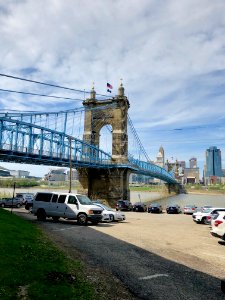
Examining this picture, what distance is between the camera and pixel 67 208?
2105 centimetres

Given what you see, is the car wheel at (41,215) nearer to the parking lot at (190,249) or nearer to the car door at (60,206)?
the car door at (60,206)

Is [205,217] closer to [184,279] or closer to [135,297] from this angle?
[184,279]

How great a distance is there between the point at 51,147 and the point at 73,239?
145ft

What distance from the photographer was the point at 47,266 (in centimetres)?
796

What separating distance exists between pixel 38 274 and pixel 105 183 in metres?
58.2

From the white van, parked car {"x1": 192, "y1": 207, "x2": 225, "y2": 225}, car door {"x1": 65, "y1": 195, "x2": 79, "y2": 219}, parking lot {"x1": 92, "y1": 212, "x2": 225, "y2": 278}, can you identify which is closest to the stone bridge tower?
parked car {"x1": 192, "y1": 207, "x2": 225, "y2": 225}

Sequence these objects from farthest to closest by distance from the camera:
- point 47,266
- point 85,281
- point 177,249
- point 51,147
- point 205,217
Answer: point 51,147, point 205,217, point 177,249, point 47,266, point 85,281

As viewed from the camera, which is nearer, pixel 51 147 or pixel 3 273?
pixel 3 273

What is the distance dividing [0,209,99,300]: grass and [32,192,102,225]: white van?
1016cm

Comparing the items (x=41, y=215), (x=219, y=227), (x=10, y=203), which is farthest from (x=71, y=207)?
(x=10, y=203)

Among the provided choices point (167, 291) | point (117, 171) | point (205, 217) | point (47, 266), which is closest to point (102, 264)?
point (47, 266)

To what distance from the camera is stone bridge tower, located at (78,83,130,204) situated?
6397 cm

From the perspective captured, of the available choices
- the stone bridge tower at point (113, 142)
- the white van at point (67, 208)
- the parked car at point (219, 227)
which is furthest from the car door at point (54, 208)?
the stone bridge tower at point (113, 142)

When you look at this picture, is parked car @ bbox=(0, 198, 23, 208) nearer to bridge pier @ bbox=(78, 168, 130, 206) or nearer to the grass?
bridge pier @ bbox=(78, 168, 130, 206)
